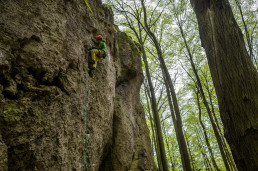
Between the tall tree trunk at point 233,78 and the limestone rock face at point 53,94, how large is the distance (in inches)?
128

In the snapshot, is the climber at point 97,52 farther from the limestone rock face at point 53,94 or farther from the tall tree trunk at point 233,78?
the tall tree trunk at point 233,78

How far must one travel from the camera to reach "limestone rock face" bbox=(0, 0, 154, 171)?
301 cm

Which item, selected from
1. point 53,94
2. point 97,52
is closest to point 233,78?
point 53,94

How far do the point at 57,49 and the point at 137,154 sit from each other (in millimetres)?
5913

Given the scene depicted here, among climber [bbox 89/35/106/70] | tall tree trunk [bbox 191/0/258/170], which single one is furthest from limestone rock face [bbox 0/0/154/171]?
tall tree trunk [bbox 191/0/258/170]

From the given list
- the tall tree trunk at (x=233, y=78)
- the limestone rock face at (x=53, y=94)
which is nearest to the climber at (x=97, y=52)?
the limestone rock face at (x=53, y=94)

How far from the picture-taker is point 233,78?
6.63 ft

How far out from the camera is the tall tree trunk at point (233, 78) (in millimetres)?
1773

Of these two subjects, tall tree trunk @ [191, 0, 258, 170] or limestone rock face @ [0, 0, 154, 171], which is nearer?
tall tree trunk @ [191, 0, 258, 170]

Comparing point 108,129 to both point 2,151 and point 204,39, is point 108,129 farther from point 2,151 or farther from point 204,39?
point 204,39

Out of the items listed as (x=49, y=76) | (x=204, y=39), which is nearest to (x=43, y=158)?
(x=49, y=76)

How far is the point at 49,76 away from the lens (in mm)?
3857

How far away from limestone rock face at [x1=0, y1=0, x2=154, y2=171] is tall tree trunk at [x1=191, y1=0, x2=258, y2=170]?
3.26m

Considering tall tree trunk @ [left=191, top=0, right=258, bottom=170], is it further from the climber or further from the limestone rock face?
the climber
